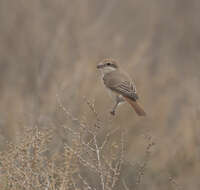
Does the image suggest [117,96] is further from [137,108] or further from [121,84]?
[137,108]

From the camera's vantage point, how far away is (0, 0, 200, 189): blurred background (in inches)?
304

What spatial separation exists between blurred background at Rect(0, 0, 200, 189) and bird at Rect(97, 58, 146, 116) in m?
0.29

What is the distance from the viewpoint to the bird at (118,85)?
5.12m

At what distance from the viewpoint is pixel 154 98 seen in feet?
29.9

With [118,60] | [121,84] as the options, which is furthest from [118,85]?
[118,60]

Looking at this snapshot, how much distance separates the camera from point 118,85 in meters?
5.28

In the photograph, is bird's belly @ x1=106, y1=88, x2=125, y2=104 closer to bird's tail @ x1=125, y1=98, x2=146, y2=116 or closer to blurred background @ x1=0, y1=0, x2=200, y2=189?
bird's tail @ x1=125, y1=98, x2=146, y2=116

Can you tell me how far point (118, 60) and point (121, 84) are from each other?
3724 millimetres

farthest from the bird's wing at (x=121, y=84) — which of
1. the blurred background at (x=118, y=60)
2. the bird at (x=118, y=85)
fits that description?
the blurred background at (x=118, y=60)

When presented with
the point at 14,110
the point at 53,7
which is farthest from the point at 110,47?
the point at 14,110

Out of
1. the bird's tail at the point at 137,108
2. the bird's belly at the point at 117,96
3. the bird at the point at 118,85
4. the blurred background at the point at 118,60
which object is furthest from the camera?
the blurred background at the point at 118,60

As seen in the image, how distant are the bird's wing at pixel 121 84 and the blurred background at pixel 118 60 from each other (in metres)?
0.31

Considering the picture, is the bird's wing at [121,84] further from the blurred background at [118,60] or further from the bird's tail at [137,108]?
the blurred background at [118,60]

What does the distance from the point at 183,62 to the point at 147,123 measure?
5.13m
